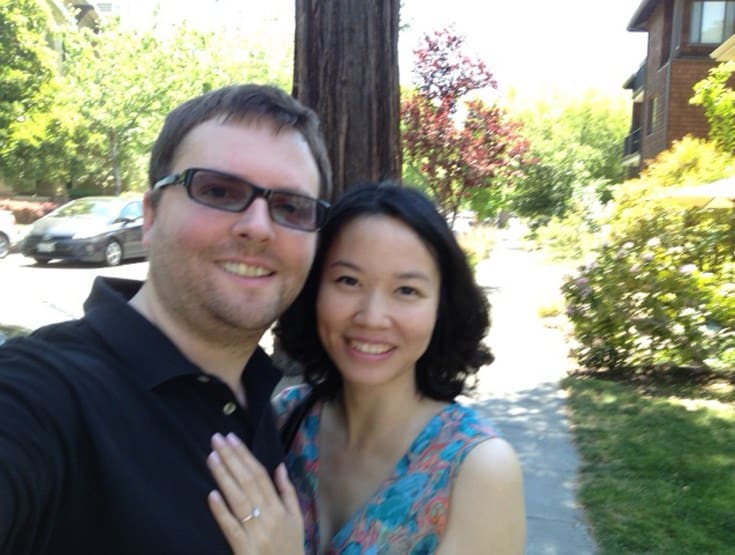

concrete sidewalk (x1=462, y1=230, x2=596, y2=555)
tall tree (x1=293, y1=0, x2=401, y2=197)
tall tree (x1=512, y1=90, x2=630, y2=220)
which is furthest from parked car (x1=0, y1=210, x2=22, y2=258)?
tall tree (x1=512, y1=90, x2=630, y2=220)

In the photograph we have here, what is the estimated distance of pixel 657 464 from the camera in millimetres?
5715

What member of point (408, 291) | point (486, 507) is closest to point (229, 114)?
point (408, 291)

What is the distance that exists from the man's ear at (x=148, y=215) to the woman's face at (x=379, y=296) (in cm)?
53

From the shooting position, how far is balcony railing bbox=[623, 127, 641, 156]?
34375 millimetres

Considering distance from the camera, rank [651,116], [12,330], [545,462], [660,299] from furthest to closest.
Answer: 1. [651,116]
2. [12,330]
3. [660,299]
4. [545,462]

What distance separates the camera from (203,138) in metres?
1.72

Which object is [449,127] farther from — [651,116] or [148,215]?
[651,116]

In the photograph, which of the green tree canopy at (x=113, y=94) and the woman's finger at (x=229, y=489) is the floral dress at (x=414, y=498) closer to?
the woman's finger at (x=229, y=489)

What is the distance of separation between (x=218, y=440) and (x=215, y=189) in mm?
540

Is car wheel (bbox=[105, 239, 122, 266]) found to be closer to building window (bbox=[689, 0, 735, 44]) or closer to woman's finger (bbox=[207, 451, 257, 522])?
woman's finger (bbox=[207, 451, 257, 522])

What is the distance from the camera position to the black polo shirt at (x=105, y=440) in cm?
126

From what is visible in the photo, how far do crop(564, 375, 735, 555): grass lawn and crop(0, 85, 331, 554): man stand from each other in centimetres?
344

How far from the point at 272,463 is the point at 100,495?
478 mm

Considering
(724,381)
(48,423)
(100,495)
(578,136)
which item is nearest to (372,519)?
(100,495)
